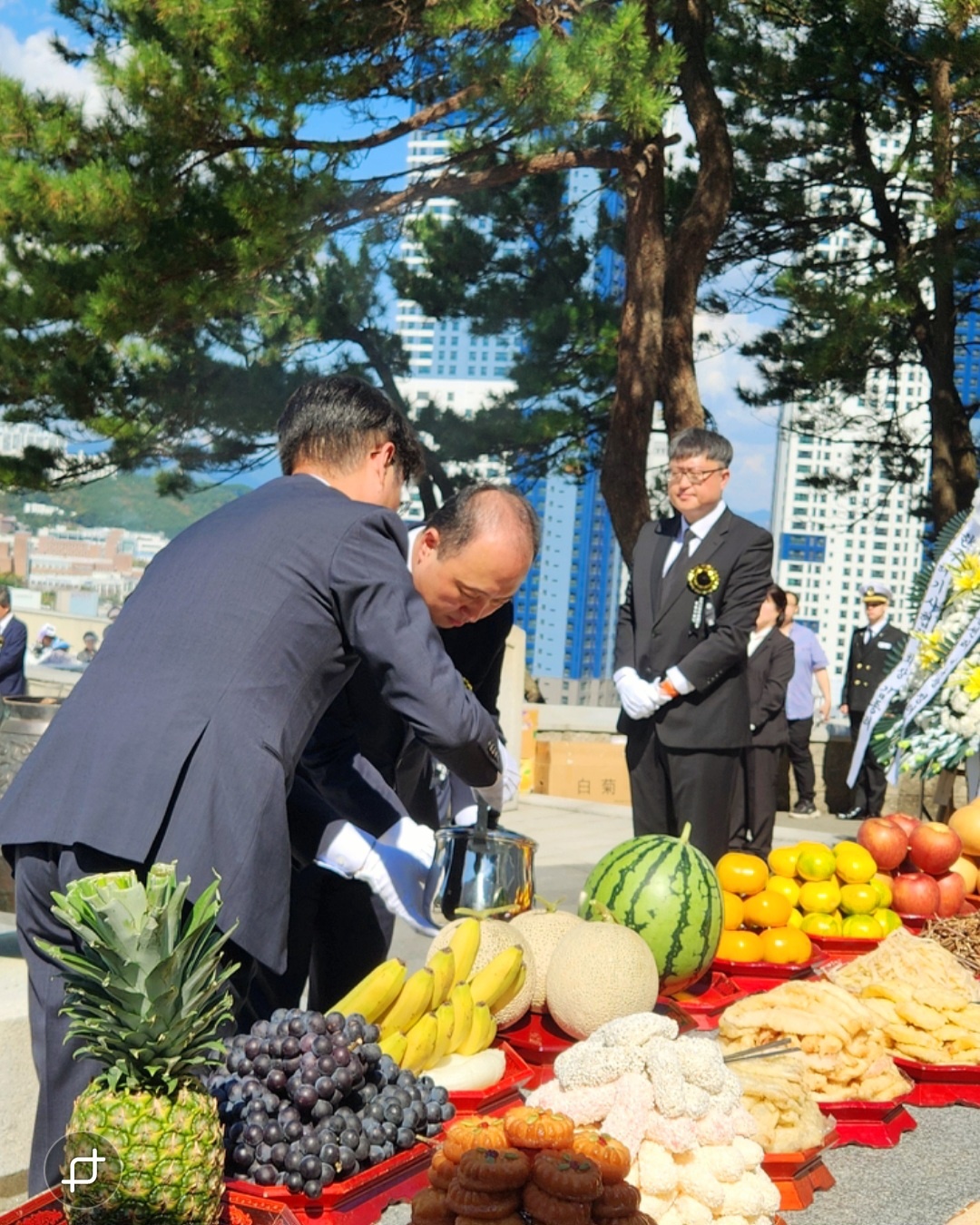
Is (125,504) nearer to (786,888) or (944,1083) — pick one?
(786,888)

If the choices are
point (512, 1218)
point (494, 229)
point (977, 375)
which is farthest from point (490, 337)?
point (512, 1218)

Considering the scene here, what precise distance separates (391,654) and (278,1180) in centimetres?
70

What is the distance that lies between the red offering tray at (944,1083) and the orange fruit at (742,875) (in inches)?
26.2

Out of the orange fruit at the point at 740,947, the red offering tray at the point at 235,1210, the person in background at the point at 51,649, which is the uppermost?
the red offering tray at the point at 235,1210

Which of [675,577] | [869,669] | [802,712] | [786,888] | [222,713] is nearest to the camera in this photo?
[222,713]

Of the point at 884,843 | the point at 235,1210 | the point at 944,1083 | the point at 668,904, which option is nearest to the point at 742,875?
the point at 884,843

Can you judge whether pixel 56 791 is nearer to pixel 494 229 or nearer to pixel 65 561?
pixel 494 229

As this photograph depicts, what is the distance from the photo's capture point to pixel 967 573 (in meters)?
3.77

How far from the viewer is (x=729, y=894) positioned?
9.86ft

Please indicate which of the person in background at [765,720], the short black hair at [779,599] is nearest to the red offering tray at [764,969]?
the person in background at [765,720]

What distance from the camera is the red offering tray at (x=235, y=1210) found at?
4.37 feet

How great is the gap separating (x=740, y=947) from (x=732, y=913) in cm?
14

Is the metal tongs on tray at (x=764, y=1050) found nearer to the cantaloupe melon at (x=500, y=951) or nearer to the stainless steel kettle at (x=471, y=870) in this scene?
the cantaloupe melon at (x=500, y=951)

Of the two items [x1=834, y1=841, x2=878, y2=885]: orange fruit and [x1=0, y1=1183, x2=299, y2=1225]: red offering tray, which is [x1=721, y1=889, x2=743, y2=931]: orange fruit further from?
[x1=0, y1=1183, x2=299, y2=1225]: red offering tray
